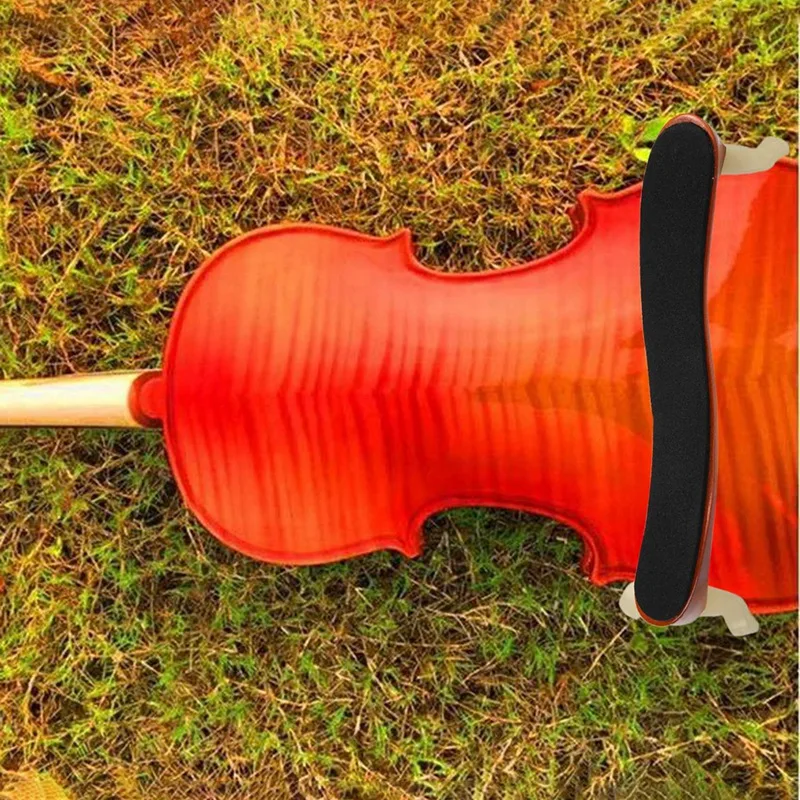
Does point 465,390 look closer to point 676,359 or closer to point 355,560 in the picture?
point 676,359

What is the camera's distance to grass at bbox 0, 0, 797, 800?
5.25 ft

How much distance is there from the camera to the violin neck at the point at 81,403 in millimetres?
1307

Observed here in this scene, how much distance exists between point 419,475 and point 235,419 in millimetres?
325

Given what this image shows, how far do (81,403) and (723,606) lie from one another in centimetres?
108

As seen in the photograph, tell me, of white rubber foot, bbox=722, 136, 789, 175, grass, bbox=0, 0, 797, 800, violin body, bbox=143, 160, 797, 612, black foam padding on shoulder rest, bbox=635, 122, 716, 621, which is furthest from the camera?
grass, bbox=0, 0, 797, 800

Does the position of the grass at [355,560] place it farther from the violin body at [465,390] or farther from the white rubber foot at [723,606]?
the white rubber foot at [723,606]

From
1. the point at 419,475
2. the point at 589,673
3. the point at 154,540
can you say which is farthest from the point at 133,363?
the point at 589,673

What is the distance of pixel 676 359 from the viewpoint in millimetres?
991

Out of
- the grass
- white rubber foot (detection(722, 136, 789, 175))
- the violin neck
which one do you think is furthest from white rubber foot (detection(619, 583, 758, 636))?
the violin neck

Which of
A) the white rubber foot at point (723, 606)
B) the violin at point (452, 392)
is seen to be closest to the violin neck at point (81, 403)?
the violin at point (452, 392)

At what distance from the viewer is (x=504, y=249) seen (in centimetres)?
161

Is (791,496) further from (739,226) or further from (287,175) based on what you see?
(287,175)

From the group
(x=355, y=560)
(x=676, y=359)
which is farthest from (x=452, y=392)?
(x=355, y=560)

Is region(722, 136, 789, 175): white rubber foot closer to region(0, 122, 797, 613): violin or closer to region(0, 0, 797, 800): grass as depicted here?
region(0, 122, 797, 613): violin
